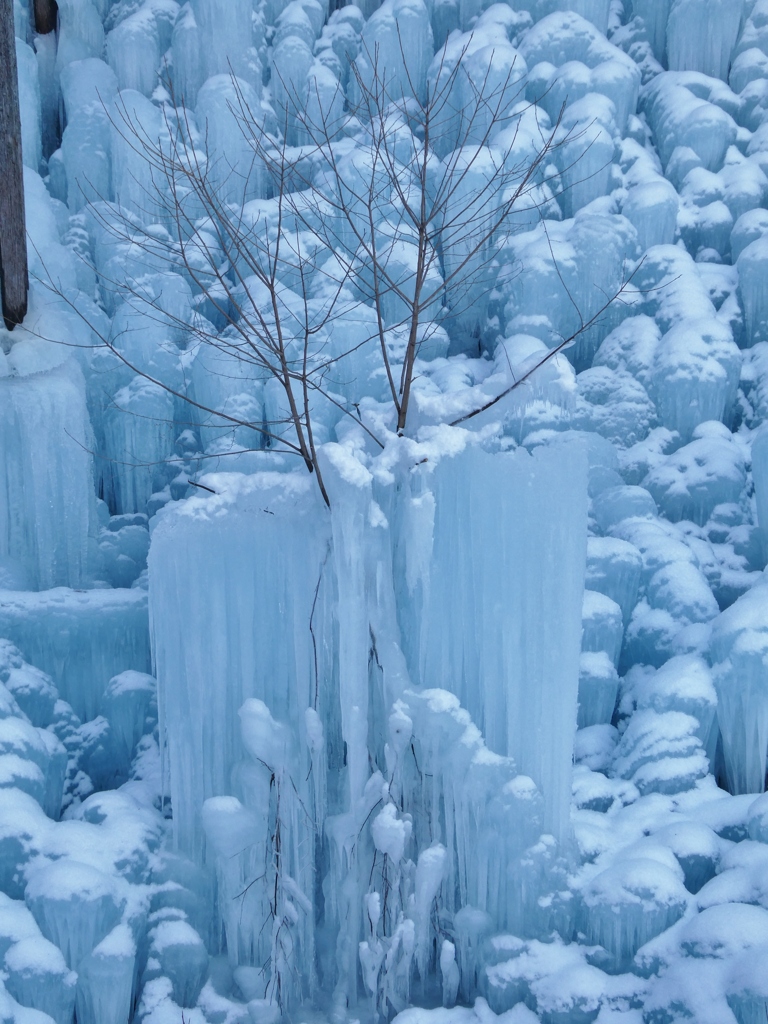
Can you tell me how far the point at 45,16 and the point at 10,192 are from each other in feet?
7.44

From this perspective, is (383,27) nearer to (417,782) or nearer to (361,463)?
(361,463)

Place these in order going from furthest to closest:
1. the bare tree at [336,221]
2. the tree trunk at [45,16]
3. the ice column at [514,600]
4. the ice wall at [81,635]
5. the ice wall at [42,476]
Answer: the tree trunk at [45,16], the bare tree at [336,221], the ice wall at [42,476], the ice wall at [81,635], the ice column at [514,600]

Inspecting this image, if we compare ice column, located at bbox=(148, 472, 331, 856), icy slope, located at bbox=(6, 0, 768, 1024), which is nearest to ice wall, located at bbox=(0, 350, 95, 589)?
icy slope, located at bbox=(6, 0, 768, 1024)

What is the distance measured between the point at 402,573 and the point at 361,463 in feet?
1.59

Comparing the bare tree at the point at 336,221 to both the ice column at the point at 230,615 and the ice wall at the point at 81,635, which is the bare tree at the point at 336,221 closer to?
the ice wall at the point at 81,635

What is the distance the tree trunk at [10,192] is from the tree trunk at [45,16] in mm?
1507

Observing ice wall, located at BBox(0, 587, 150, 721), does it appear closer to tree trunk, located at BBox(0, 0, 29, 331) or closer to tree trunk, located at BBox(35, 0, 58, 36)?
tree trunk, located at BBox(0, 0, 29, 331)

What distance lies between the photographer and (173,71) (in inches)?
266

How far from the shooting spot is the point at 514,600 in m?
3.78

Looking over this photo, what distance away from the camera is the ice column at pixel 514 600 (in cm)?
370

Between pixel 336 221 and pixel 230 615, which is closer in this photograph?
pixel 230 615

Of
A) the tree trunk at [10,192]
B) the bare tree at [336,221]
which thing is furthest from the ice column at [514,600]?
the tree trunk at [10,192]

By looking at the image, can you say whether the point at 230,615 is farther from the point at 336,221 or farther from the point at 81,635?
the point at 336,221

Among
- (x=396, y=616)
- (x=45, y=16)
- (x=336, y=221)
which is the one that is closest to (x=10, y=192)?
(x=336, y=221)
